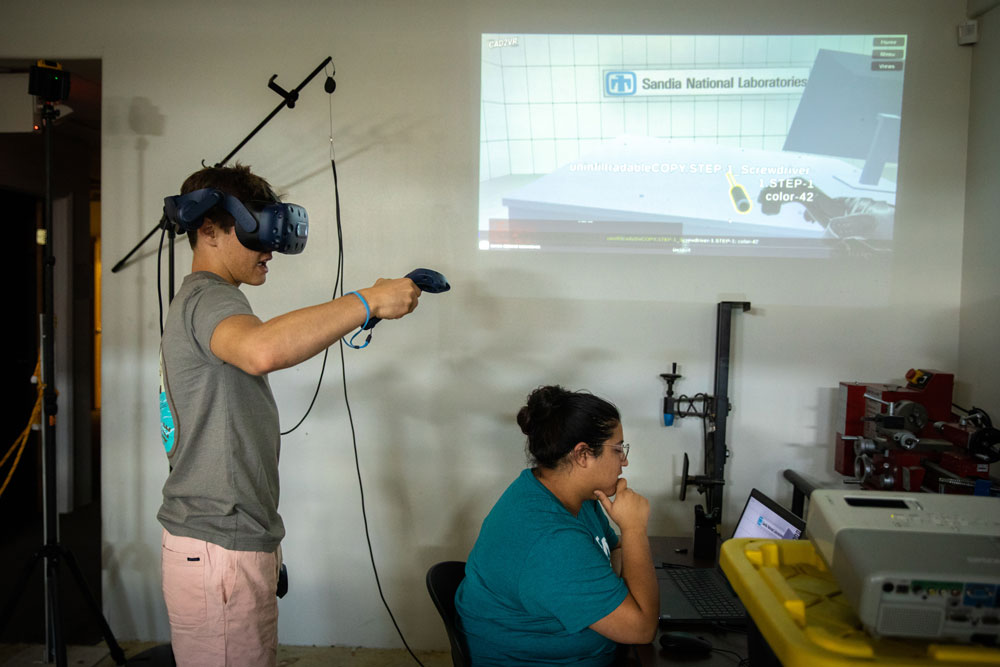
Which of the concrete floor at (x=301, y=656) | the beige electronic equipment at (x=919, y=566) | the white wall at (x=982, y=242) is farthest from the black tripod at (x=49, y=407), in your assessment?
the white wall at (x=982, y=242)

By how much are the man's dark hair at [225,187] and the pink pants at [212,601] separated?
2.27ft

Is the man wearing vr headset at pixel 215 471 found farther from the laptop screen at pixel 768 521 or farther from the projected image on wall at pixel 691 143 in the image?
the projected image on wall at pixel 691 143

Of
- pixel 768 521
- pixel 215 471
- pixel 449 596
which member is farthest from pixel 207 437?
pixel 768 521

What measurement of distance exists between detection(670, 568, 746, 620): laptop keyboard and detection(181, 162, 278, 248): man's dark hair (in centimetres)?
150

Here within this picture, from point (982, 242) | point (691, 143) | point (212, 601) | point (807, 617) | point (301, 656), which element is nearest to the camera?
point (807, 617)

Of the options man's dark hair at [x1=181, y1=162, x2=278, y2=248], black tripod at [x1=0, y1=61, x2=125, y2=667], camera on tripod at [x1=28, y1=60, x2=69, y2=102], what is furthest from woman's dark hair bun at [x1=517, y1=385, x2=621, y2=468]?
camera on tripod at [x1=28, y1=60, x2=69, y2=102]

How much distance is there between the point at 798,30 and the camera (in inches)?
101

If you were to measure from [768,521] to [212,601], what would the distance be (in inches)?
60.4

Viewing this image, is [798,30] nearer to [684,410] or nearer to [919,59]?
[919,59]

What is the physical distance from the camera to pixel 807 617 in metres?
0.94

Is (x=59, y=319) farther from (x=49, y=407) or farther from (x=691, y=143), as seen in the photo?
(x=691, y=143)

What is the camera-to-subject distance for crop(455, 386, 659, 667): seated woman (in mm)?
1368

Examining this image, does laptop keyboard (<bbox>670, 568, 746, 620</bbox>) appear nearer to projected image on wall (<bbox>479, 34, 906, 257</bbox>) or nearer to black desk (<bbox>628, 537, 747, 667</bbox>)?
black desk (<bbox>628, 537, 747, 667</bbox>)

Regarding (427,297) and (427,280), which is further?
(427,297)
